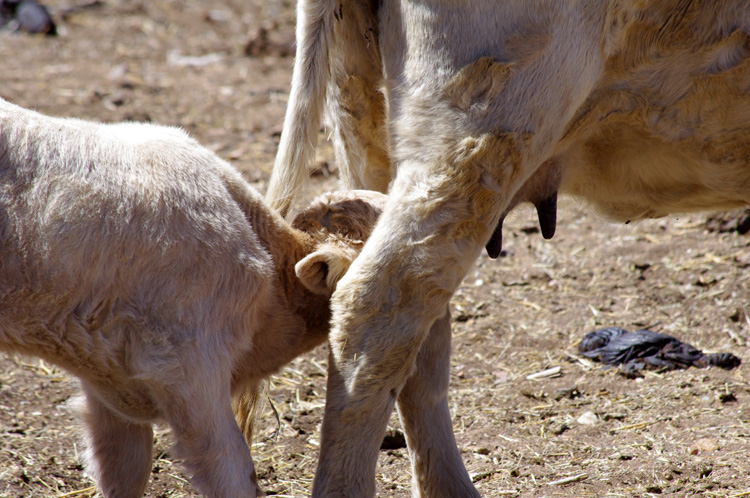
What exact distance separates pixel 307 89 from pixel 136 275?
925 millimetres

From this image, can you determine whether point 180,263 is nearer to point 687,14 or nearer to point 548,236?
point 548,236

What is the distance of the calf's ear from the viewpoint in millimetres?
2826

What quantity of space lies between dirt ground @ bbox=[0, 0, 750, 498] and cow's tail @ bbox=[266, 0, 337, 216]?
1134 mm

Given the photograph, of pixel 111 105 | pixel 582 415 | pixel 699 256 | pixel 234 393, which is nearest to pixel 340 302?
pixel 234 393

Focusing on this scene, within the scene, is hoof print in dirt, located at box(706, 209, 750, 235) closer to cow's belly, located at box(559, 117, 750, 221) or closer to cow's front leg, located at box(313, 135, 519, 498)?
cow's belly, located at box(559, 117, 750, 221)

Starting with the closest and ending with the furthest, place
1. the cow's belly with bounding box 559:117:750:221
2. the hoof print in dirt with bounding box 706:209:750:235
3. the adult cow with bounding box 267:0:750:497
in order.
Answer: the adult cow with bounding box 267:0:750:497, the cow's belly with bounding box 559:117:750:221, the hoof print in dirt with bounding box 706:209:750:235

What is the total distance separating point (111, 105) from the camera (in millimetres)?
7719

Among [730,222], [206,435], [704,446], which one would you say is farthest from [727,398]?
[206,435]

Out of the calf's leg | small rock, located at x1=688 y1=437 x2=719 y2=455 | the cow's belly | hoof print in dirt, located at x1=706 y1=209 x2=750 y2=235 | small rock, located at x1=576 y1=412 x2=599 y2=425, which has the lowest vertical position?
the calf's leg

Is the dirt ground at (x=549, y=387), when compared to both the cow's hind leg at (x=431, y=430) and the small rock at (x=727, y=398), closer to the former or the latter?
the small rock at (x=727, y=398)

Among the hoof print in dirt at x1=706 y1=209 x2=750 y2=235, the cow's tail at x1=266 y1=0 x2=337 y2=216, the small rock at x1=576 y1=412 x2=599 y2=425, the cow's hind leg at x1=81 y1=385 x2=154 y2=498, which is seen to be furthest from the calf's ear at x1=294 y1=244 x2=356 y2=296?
the hoof print in dirt at x1=706 y1=209 x2=750 y2=235

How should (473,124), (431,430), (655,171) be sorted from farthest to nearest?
(431,430)
(655,171)
(473,124)

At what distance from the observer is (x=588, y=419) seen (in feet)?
12.8

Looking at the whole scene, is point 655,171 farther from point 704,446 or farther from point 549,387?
point 549,387
